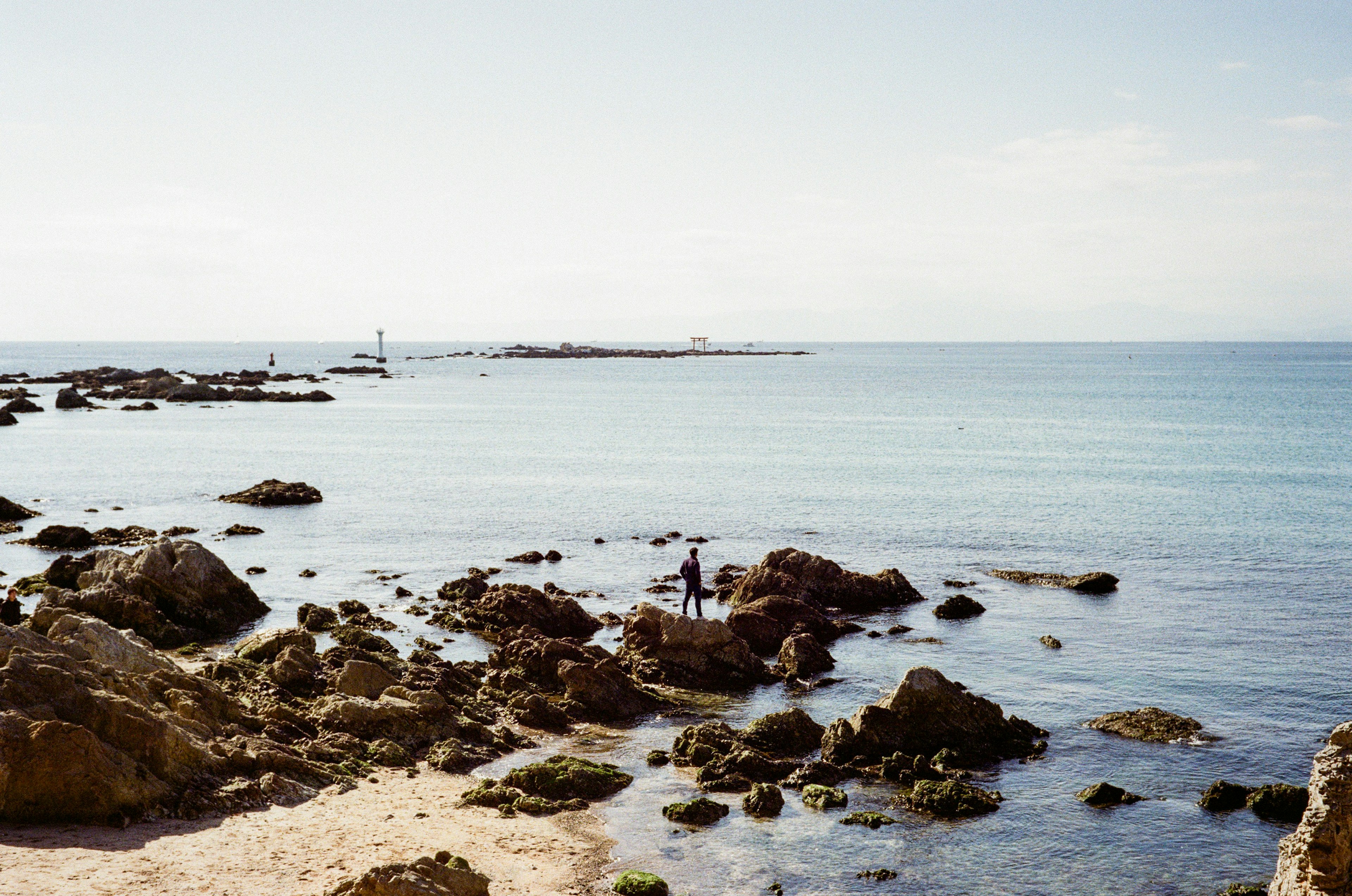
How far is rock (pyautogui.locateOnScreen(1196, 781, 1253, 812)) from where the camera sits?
2177 centimetres

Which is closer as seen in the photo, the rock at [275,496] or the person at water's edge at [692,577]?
the person at water's edge at [692,577]

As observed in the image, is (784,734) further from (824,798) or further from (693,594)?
(693,594)

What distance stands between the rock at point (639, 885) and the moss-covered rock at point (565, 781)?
4.05 meters

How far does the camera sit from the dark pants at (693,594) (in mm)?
34656

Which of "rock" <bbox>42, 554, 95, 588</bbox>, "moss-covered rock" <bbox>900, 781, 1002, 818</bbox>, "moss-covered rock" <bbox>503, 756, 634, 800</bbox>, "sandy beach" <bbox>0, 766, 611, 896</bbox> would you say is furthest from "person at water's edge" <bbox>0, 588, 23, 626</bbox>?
"moss-covered rock" <bbox>900, 781, 1002, 818</bbox>

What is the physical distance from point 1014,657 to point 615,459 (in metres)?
53.2

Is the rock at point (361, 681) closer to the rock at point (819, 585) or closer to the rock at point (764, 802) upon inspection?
the rock at point (764, 802)

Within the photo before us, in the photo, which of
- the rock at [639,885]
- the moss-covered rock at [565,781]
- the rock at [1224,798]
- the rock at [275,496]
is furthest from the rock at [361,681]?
the rock at [275,496]

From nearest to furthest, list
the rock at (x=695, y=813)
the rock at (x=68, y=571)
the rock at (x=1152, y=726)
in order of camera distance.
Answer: the rock at (x=695, y=813) < the rock at (x=1152, y=726) < the rock at (x=68, y=571)

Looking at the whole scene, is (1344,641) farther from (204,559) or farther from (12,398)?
(12,398)

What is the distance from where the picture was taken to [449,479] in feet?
236

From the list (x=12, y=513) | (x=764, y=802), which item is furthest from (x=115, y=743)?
(x=12, y=513)

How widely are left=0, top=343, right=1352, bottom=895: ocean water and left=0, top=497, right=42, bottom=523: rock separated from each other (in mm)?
1447

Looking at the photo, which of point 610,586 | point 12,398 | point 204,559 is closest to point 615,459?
point 610,586
